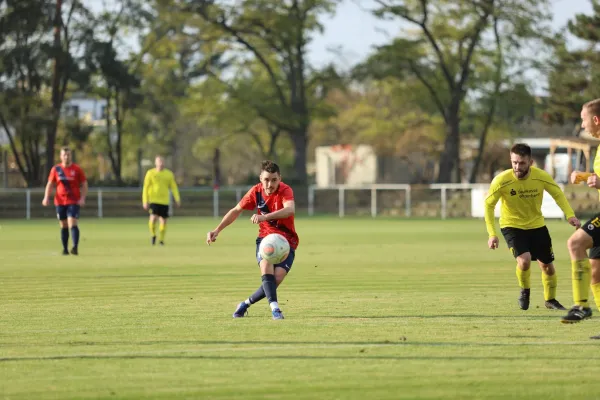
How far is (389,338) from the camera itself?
10414mm

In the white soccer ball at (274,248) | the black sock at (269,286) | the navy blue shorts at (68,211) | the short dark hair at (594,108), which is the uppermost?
the short dark hair at (594,108)

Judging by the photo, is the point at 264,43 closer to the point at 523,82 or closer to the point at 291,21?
the point at 291,21

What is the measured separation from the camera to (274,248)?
11914 mm

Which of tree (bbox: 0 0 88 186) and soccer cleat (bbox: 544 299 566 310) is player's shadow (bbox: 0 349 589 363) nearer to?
soccer cleat (bbox: 544 299 566 310)

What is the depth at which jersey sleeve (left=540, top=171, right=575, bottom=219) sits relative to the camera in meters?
12.5

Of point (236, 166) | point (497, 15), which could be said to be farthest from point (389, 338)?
point (236, 166)

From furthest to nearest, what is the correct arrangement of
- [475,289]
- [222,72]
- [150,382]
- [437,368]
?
[222,72], [475,289], [437,368], [150,382]

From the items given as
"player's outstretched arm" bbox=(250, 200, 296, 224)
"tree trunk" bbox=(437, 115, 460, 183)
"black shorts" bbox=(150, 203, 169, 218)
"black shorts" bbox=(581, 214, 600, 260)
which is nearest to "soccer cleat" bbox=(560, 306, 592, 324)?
"black shorts" bbox=(581, 214, 600, 260)

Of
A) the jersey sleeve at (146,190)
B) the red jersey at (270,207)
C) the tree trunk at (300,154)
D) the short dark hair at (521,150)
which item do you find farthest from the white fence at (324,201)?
the red jersey at (270,207)

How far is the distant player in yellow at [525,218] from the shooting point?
1317 centimetres

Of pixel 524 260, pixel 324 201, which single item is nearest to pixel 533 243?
pixel 524 260

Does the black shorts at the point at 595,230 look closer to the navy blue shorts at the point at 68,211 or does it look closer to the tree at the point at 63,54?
the navy blue shorts at the point at 68,211

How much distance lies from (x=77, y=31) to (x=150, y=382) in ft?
177

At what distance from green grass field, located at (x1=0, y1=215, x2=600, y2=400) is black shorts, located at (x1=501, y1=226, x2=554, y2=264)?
0.59 metres
